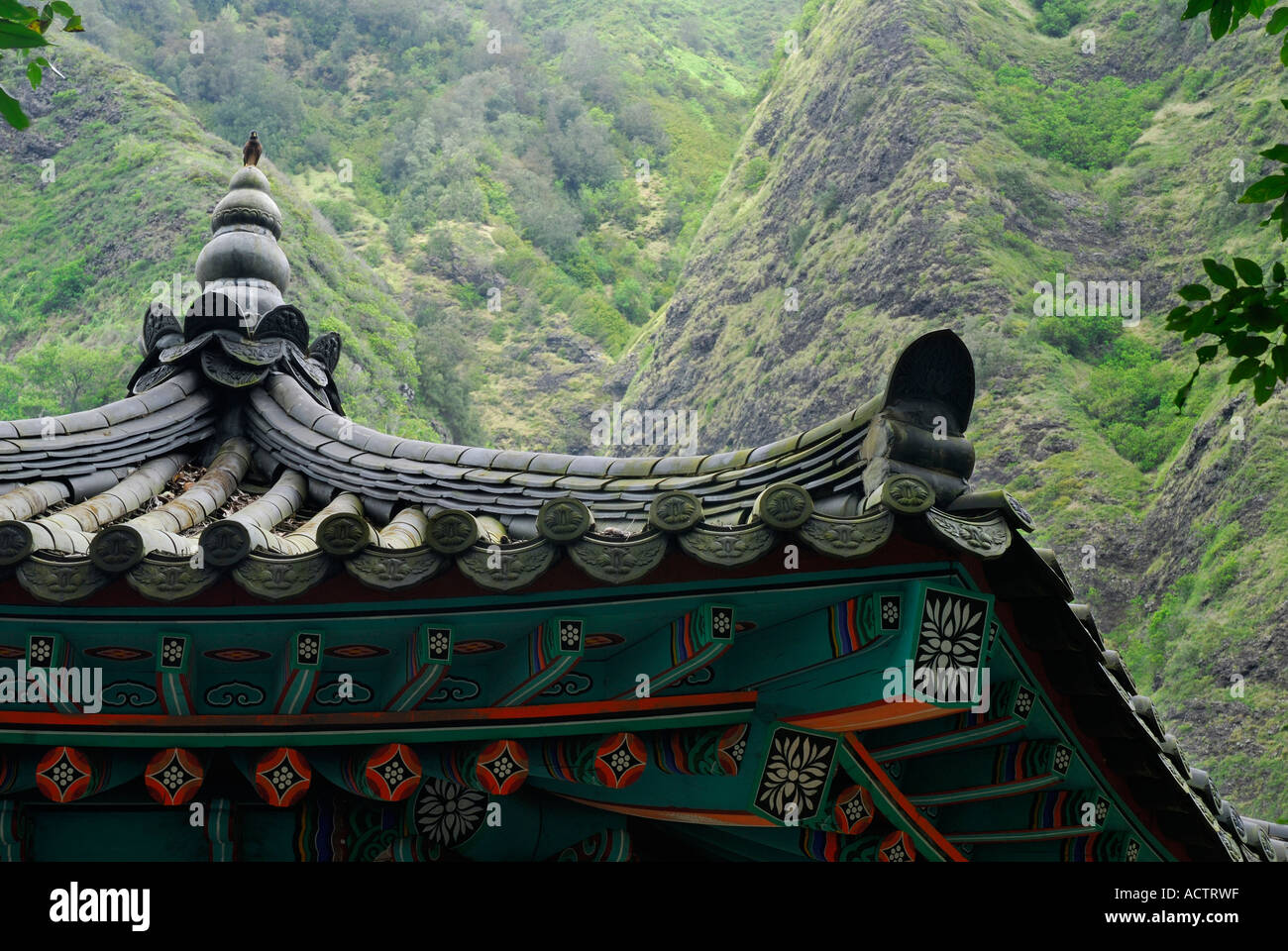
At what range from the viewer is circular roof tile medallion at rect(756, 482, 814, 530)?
3.11m

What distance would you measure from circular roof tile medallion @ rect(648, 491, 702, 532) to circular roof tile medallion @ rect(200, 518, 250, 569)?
966mm

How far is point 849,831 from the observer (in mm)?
3627

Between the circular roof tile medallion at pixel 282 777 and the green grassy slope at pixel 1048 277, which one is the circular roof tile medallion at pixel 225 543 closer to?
the circular roof tile medallion at pixel 282 777

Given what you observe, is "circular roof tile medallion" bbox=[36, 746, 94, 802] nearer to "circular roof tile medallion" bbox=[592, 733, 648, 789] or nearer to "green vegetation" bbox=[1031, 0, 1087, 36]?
"circular roof tile medallion" bbox=[592, 733, 648, 789]

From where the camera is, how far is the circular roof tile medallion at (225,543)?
315 cm

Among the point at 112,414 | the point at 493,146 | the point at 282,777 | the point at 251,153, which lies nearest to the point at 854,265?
the point at 493,146

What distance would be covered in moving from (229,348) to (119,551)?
2.21 m

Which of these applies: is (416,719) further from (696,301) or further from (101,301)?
(696,301)

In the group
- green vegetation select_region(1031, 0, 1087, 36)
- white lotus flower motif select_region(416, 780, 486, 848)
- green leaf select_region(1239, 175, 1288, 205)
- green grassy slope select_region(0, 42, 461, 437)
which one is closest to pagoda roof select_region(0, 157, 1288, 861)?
white lotus flower motif select_region(416, 780, 486, 848)

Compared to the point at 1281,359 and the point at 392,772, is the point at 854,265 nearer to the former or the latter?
the point at 1281,359

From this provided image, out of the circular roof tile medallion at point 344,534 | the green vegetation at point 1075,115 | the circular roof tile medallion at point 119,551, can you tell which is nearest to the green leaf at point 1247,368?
the circular roof tile medallion at point 344,534

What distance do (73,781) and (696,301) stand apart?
4897cm
